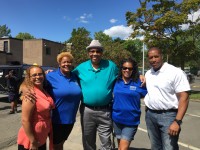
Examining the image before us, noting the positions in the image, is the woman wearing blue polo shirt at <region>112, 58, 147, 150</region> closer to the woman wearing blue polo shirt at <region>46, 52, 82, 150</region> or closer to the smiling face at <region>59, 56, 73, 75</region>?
the woman wearing blue polo shirt at <region>46, 52, 82, 150</region>

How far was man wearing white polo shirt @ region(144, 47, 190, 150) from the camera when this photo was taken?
141 inches

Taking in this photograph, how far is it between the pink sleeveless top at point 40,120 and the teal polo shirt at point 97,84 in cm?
73

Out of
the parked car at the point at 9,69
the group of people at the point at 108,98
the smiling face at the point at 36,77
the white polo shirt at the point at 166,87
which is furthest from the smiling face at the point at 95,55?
the parked car at the point at 9,69

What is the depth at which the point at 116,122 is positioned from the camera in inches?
163

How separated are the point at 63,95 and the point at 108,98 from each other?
67 cm

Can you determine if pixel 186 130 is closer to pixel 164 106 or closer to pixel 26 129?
pixel 164 106

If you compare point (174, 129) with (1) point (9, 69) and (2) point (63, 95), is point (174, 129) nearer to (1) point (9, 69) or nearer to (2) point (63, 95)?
(2) point (63, 95)

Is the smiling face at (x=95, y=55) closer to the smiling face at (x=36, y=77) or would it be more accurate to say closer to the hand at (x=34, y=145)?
the smiling face at (x=36, y=77)

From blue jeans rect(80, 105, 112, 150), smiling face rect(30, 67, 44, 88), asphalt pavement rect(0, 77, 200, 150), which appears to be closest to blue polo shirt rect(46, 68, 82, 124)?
blue jeans rect(80, 105, 112, 150)

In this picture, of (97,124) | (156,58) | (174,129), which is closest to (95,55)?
(156,58)

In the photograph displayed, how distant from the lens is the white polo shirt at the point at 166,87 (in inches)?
142

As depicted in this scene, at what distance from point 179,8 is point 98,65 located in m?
15.6

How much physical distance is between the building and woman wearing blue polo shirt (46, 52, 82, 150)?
31.7 m

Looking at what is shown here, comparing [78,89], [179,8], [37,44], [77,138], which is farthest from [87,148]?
[37,44]
